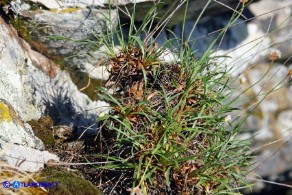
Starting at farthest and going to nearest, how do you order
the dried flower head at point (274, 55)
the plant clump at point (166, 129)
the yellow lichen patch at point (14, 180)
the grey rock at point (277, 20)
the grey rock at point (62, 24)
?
the grey rock at point (277, 20) < the grey rock at point (62, 24) < the dried flower head at point (274, 55) < the plant clump at point (166, 129) < the yellow lichen patch at point (14, 180)

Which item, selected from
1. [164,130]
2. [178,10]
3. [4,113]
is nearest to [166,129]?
[164,130]

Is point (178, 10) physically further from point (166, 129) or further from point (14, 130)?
point (14, 130)

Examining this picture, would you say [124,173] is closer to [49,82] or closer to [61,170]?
[61,170]

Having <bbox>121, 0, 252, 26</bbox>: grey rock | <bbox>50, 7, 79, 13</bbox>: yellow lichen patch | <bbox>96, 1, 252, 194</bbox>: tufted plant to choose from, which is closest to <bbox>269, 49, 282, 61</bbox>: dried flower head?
<bbox>96, 1, 252, 194</bbox>: tufted plant

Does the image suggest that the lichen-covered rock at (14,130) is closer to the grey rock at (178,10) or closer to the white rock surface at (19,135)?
the white rock surface at (19,135)

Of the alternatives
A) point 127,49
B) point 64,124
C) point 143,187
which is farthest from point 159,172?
point 64,124

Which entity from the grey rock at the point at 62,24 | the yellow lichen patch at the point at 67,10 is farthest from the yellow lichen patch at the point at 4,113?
the yellow lichen patch at the point at 67,10
